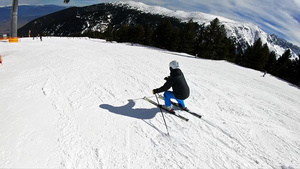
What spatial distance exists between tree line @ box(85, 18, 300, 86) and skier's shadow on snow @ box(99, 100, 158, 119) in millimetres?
34218

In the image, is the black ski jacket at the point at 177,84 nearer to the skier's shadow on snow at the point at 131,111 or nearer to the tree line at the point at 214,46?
the skier's shadow on snow at the point at 131,111

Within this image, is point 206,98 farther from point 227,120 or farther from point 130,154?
point 130,154

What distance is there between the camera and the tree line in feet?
117

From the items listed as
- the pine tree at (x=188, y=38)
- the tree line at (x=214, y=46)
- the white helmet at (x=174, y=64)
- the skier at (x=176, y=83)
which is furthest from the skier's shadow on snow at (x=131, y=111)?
the pine tree at (x=188, y=38)

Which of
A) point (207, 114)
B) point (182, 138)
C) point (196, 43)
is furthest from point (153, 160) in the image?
point (196, 43)

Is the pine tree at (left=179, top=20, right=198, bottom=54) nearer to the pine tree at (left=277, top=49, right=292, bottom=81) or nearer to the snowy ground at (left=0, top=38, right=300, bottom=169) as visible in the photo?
the pine tree at (left=277, top=49, right=292, bottom=81)

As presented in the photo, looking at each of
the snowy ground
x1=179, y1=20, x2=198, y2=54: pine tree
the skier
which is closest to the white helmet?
the skier

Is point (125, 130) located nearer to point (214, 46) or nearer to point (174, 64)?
point (174, 64)

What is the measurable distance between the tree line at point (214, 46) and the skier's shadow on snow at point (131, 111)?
3422 centimetres

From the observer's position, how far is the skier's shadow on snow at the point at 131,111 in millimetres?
5320

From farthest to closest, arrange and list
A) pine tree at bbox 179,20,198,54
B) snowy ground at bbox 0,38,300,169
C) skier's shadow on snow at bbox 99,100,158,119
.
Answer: pine tree at bbox 179,20,198,54 < skier's shadow on snow at bbox 99,100,158,119 < snowy ground at bbox 0,38,300,169

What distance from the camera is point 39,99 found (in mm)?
5652

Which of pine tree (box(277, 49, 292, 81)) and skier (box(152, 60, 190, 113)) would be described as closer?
skier (box(152, 60, 190, 113))

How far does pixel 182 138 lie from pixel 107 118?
2.44 metres
